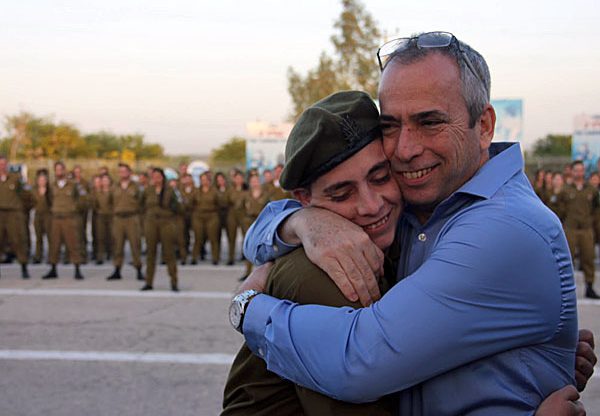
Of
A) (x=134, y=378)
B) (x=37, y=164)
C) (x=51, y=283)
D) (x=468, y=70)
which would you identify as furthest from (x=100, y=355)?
(x=37, y=164)

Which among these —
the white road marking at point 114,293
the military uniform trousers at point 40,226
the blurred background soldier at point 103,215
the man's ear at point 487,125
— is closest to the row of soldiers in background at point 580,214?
the white road marking at point 114,293

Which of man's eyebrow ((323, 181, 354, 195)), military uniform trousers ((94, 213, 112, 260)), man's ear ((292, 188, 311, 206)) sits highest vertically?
man's eyebrow ((323, 181, 354, 195))

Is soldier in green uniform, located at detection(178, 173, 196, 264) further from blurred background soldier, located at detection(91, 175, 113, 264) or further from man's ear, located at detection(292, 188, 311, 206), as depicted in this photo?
man's ear, located at detection(292, 188, 311, 206)

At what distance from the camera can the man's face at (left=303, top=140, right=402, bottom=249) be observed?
1.77 meters

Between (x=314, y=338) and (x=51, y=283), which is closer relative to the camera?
(x=314, y=338)

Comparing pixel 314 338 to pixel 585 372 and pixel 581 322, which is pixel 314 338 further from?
pixel 581 322

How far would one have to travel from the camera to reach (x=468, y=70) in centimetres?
165

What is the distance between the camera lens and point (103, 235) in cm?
1366

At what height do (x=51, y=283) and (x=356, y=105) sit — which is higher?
(x=356, y=105)

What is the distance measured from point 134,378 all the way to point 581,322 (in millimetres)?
5247

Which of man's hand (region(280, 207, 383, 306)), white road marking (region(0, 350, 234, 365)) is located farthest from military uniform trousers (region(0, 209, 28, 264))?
man's hand (region(280, 207, 383, 306))

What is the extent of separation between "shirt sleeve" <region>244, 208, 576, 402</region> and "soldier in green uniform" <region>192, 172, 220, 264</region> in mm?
11980

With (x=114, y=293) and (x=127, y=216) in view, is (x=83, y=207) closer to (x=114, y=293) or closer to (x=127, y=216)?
(x=127, y=216)

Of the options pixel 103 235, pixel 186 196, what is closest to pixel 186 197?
pixel 186 196
